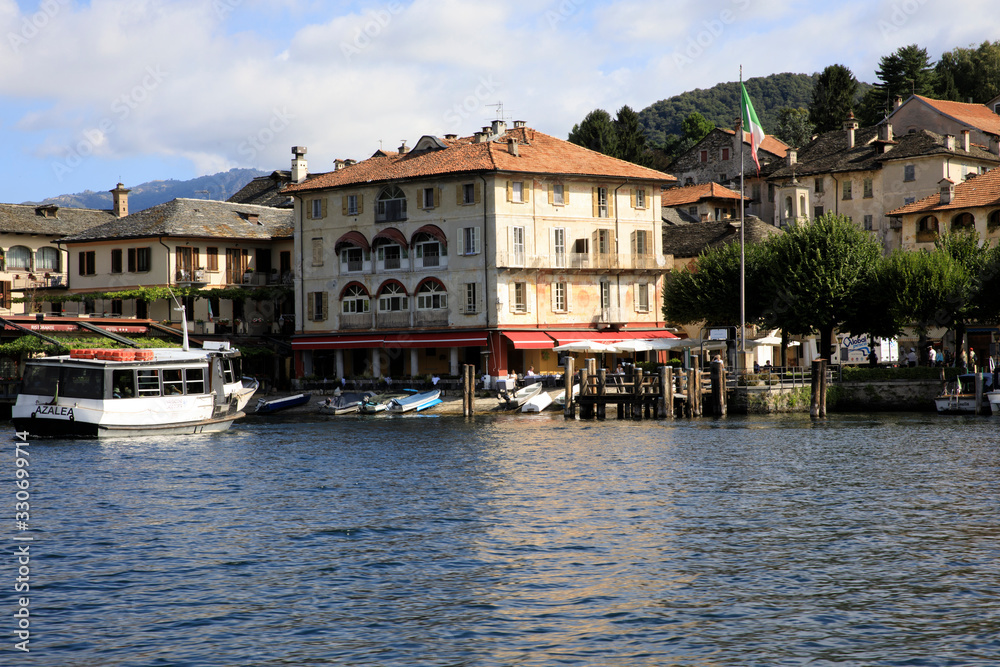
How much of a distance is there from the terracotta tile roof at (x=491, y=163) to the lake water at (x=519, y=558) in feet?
101

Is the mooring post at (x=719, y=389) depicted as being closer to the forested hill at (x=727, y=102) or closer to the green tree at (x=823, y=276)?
the green tree at (x=823, y=276)

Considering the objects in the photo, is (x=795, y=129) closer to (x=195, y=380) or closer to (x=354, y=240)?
(x=354, y=240)

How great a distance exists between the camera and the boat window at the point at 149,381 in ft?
138

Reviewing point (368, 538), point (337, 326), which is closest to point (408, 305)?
point (337, 326)

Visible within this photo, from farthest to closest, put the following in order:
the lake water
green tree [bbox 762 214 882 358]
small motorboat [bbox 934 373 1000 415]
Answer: green tree [bbox 762 214 882 358]
small motorboat [bbox 934 373 1000 415]
the lake water

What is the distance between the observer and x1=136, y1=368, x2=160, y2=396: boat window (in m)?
42.0

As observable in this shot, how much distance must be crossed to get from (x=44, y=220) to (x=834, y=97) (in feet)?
235

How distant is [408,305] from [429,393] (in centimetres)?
896

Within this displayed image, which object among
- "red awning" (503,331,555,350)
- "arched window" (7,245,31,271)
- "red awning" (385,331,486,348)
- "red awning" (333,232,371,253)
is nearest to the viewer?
"red awning" (503,331,555,350)

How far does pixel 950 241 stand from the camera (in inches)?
2376

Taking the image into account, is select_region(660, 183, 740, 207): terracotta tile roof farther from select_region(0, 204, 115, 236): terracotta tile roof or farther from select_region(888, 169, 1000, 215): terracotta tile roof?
select_region(0, 204, 115, 236): terracotta tile roof

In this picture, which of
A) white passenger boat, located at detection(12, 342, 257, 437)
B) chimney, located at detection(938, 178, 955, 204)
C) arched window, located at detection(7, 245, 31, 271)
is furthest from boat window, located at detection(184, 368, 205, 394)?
chimney, located at detection(938, 178, 955, 204)

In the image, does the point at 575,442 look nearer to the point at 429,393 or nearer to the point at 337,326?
the point at 429,393

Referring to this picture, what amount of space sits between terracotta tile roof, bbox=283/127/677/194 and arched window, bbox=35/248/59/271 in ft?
66.4
